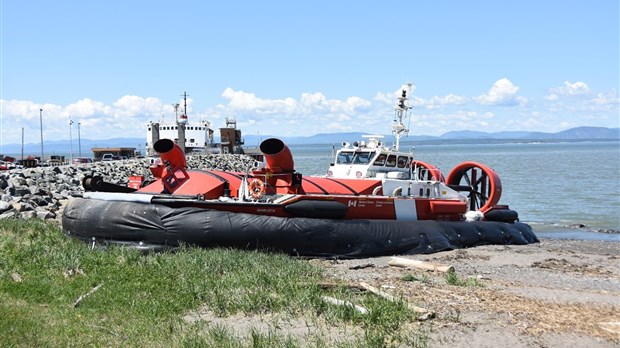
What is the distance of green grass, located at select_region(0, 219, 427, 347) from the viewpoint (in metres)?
5.79

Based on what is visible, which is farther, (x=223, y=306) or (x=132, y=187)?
(x=132, y=187)

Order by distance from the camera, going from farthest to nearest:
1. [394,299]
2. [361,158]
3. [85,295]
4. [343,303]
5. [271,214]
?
[361,158] → [271,214] → [85,295] → [394,299] → [343,303]

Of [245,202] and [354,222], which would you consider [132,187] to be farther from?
[354,222]

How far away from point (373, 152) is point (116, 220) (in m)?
5.50

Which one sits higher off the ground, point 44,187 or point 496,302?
point 496,302

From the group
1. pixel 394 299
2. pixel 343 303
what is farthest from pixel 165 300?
pixel 394 299

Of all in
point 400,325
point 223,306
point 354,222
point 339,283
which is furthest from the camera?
point 354,222

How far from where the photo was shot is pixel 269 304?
6.89 meters

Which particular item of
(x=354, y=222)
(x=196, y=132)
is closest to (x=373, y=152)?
(x=354, y=222)

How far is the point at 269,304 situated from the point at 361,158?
801 centimetres

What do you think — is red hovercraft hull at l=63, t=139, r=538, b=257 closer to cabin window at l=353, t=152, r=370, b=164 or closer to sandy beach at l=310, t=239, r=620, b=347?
sandy beach at l=310, t=239, r=620, b=347

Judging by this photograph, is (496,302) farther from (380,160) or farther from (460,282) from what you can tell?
(380,160)

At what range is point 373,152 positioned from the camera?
14500mm

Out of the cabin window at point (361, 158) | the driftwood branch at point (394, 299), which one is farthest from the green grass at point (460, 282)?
the cabin window at point (361, 158)
